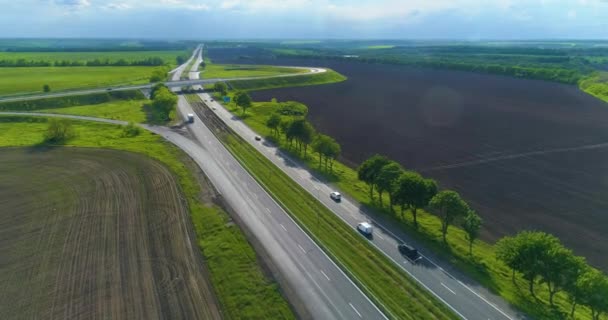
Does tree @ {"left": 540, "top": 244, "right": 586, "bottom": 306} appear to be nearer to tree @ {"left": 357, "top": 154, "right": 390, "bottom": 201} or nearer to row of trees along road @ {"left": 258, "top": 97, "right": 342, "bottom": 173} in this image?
tree @ {"left": 357, "top": 154, "right": 390, "bottom": 201}

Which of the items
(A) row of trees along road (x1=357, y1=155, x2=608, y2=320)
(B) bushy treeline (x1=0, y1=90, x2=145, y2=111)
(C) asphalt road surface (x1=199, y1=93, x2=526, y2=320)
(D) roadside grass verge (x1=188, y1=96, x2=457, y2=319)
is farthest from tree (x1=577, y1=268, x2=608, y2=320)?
(B) bushy treeline (x1=0, y1=90, x2=145, y2=111)

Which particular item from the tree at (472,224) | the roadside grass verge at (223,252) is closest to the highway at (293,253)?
the roadside grass verge at (223,252)

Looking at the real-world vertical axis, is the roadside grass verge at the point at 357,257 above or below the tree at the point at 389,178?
below

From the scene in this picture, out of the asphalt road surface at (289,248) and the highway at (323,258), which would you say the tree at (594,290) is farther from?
the asphalt road surface at (289,248)

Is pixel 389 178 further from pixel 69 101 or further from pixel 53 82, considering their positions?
pixel 53 82

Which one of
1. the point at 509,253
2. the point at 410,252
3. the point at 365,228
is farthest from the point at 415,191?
the point at 509,253

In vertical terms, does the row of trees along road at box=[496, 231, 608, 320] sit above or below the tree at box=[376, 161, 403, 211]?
below
